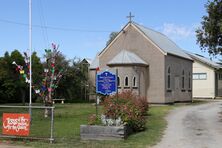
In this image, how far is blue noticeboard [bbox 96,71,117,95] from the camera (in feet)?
56.2

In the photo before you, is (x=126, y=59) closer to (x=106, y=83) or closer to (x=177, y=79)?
(x=177, y=79)

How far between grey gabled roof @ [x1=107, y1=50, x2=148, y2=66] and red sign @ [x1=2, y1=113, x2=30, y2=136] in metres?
27.0

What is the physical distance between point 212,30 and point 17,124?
1309 centimetres

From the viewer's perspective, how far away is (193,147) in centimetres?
1360

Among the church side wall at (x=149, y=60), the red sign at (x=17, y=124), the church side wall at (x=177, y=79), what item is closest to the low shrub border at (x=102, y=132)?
the red sign at (x=17, y=124)

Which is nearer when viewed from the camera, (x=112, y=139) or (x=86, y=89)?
(x=112, y=139)

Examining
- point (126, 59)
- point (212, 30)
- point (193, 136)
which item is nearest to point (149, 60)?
point (126, 59)

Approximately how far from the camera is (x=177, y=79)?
46844 mm

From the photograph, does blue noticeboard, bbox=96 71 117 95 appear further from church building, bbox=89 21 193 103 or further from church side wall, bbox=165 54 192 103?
church side wall, bbox=165 54 192 103

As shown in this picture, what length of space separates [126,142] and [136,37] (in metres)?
29.1

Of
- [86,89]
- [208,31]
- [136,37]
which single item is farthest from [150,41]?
[208,31]

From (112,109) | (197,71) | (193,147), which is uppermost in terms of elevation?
(197,71)

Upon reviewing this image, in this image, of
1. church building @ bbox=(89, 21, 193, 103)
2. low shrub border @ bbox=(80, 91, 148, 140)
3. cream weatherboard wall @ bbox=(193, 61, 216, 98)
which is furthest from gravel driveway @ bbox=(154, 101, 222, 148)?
cream weatherboard wall @ bbox=(193, 61, 216, 98)

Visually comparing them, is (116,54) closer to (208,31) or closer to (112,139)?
(208,31)
